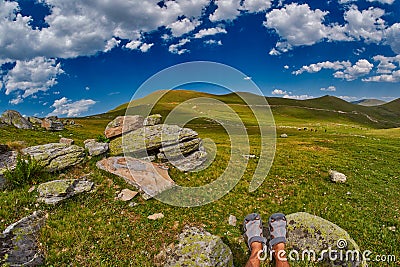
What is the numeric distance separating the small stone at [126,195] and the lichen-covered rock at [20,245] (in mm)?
4159

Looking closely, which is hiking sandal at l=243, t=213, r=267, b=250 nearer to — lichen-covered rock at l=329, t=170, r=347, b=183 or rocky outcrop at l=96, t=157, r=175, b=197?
rocky outcrop at l=96, t=157, r=175, b=197

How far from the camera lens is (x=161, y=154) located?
62.0 ft

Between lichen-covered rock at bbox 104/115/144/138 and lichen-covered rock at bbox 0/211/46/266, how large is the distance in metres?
10.3

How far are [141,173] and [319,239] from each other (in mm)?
10312

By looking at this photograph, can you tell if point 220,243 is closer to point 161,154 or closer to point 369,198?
point 161,154

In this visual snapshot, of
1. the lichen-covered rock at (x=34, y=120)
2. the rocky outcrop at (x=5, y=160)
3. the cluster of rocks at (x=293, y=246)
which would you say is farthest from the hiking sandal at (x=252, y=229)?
the lichen-covered rock at (x=34, y=120)

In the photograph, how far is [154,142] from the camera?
18.7 meters

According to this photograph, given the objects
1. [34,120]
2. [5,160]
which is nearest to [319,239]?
[5,160]

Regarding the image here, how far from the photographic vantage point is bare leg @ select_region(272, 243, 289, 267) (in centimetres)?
926

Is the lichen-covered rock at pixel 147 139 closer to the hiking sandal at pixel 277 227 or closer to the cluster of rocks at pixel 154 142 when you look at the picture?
the cluster of rocks at pixel 154 142

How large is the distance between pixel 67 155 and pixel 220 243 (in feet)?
38.8

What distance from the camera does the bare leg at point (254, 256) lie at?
9.18 m

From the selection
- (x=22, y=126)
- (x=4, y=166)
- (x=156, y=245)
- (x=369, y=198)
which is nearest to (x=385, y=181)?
(x=369, y=198)

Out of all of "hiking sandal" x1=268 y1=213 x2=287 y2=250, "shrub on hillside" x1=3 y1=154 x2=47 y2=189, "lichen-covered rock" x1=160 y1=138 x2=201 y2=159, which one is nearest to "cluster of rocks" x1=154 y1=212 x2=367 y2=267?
"hiking sandal" x1=268 y1=213 x2=287 y2=250
